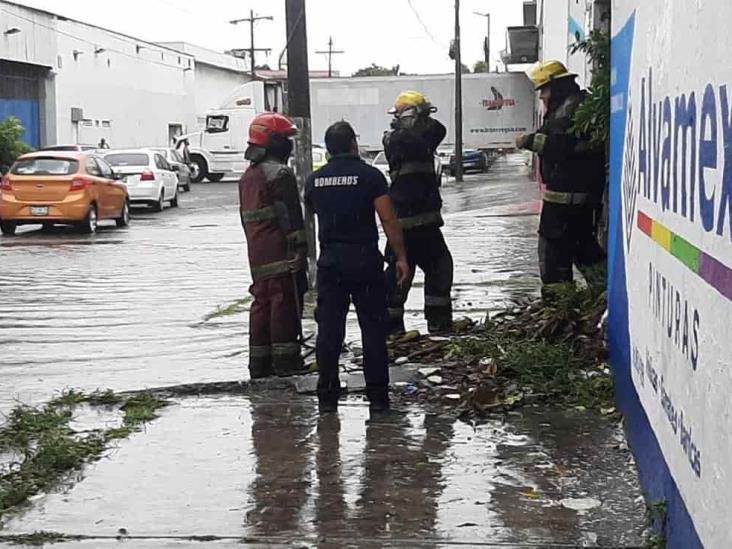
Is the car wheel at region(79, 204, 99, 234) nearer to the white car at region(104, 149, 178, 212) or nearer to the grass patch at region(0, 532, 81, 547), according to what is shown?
the white car at region(104, 149, 178, 212)

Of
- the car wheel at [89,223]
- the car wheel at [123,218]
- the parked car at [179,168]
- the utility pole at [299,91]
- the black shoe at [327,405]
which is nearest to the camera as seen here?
the black shoe at [327,405]

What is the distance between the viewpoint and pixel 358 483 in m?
6.05

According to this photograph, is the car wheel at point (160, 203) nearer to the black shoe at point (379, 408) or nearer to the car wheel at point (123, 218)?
the car wheel at point (123, 218)

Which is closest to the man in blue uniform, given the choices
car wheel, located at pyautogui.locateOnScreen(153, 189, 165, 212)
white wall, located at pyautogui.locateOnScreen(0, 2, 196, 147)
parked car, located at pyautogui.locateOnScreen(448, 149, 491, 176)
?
car wheel, located at pyautogui.locateOnScreen(153, 189, 165, 212)

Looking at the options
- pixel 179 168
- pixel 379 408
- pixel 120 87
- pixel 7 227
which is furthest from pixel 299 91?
pixel 120 87

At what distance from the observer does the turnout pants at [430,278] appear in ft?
32.4

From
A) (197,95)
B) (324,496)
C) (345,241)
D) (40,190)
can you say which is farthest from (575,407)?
(197,95)

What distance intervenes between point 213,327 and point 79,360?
1.95 metres

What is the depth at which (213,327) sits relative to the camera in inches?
459

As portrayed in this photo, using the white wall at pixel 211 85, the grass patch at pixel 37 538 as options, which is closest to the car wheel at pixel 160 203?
the grass patch at pixel 37 538

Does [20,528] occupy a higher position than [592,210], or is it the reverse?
[592,210]

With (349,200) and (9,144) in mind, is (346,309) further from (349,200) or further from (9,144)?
(9,144)

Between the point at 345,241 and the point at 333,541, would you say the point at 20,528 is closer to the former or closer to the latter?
the point at 333,541

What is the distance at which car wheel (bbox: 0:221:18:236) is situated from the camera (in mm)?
23875
